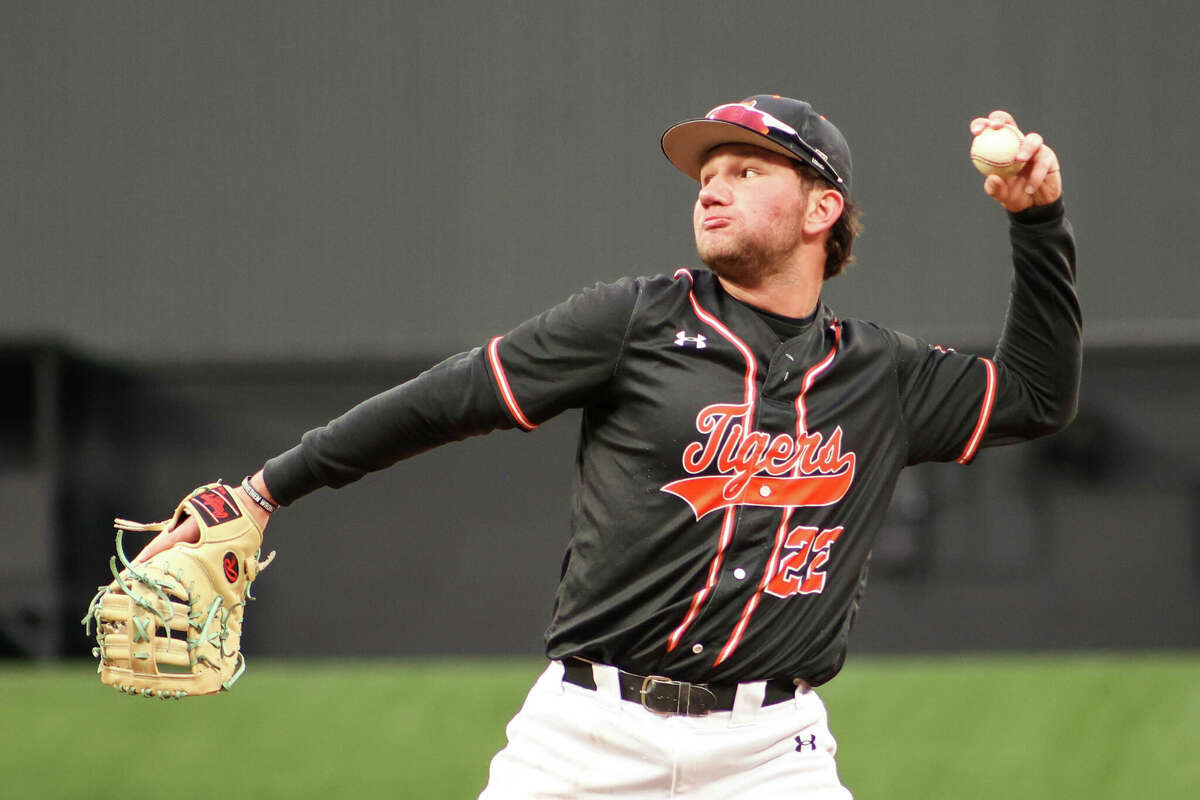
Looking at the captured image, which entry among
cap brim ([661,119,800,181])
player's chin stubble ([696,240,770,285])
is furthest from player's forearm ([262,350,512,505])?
cap brim ([661,119,800,181])

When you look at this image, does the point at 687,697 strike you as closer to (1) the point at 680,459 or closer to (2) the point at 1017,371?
(1) the point at 680,459

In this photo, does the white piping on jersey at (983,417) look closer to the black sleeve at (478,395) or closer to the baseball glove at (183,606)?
the black sleeve at (478,395)

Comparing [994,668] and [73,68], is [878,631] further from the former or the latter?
[73,68]

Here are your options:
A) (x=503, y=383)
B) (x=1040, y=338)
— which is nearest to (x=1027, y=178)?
(x=1040, y=338)

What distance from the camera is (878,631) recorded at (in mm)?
7738

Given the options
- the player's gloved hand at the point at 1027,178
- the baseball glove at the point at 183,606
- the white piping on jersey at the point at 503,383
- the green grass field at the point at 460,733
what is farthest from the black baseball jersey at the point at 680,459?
the green grass field at the point at 460,733

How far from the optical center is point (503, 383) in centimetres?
A: 254

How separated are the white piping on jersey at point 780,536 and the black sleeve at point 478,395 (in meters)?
0.35

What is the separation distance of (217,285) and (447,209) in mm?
1260

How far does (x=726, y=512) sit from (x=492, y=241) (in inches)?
209

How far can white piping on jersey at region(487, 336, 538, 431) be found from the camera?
2539 millimetres

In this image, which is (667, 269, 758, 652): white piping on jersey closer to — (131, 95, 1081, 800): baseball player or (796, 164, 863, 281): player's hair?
(131, 95, 1081, 800): baseball player

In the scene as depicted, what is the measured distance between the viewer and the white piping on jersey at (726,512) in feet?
8.30

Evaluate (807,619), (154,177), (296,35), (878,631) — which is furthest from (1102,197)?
(807,619)
